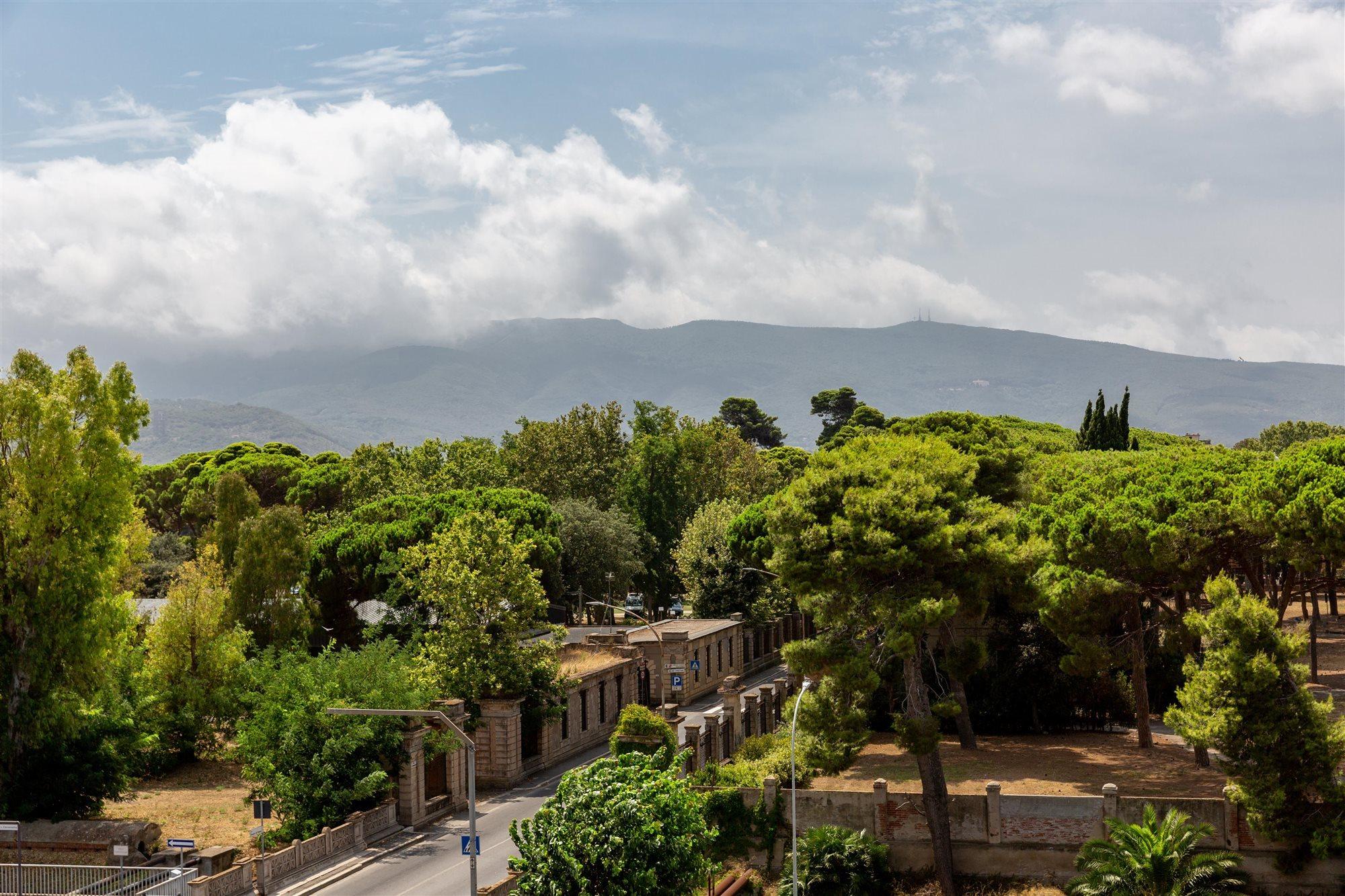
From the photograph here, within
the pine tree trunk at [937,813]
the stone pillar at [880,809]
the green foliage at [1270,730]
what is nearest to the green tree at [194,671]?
the stone pillar at [880,809]

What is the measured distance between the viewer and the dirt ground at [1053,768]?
39.9 metres

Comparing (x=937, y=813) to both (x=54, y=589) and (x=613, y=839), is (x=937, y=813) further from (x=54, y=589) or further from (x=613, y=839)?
(x=54, y=589)

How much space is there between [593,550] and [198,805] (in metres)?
46.2

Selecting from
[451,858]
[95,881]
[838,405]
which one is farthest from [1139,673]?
[838,405]

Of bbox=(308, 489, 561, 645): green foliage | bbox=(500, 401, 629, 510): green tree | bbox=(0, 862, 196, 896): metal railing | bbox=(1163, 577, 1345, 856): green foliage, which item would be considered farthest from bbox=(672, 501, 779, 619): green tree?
bbox=(0, 862, 196, 896): metal railing

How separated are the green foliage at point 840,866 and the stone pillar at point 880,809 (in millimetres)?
494

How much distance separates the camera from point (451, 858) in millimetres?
39594

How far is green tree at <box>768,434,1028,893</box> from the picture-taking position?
122 ft

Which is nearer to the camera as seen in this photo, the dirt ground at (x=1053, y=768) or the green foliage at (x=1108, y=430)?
the dirt ground at (x=1053, y=768)

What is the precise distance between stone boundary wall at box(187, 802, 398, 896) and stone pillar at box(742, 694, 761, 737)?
50.1 ft

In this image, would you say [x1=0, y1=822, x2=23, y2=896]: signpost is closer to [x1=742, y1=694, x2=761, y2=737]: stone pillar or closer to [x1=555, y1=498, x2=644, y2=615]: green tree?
[x1=742, y1=694, x2=761, y2=737]: stone pillar

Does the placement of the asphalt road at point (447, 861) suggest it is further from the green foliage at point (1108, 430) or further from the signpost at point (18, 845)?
the green foliage at point (1108, 430)

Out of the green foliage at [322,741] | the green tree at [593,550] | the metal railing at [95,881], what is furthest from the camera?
the green tree at [593,550]

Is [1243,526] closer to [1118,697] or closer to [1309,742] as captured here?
[1309,742]
